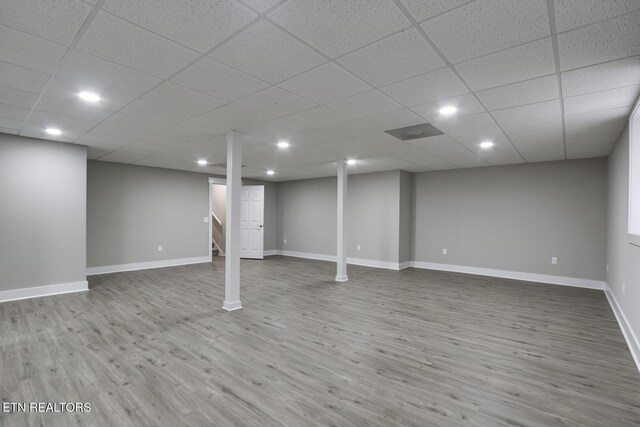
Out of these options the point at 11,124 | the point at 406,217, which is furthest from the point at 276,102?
the point at 406,217

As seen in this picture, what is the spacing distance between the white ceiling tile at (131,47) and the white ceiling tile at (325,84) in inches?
32.9

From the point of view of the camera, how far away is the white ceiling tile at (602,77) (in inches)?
87.7

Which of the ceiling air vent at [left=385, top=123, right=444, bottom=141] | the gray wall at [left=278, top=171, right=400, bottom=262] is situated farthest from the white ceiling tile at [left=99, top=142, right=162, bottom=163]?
the gray wall at [left=278, top=171, right=400, bottom=262]

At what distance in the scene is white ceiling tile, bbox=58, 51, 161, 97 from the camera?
232 centimetres

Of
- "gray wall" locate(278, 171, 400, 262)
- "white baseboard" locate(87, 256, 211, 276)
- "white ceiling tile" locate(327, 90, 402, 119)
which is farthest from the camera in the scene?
"gray wall" locate(278, 171, 400, 262)

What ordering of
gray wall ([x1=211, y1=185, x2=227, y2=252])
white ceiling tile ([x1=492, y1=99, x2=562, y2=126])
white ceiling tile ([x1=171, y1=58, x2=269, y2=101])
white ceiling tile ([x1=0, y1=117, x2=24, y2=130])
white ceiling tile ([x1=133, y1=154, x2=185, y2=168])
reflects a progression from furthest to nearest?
1. gray wall ([x1=211, y1=185, x2=227, y2=252])
2. white ceiling tile ([x1=133, y1=154, x2=185, y2=168])
3. white ceiling tile ([x1=0, y1=117, x2=24, y2=130])
4. white ceiling tile ([x1=492, y1=99, x2=562, y2=126])
5. white ceiling tile ([x1=171, y1=58, x2=269, y2=101])

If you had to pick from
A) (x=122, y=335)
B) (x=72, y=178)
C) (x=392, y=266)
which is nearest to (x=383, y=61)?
(x=122, y=335)

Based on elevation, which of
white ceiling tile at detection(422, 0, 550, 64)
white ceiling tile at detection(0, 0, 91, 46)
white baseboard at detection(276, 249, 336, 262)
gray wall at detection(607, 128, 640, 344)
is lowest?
white baseboard at detection(276, 249, 336, 262)

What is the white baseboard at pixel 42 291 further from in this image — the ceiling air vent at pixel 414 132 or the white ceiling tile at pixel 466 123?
the white ceiling tile at pixel 466 123

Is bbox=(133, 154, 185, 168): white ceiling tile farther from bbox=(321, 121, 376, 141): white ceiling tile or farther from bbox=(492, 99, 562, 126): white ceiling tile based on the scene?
bbox=(492, 99, 562, 126): white ceiling tile

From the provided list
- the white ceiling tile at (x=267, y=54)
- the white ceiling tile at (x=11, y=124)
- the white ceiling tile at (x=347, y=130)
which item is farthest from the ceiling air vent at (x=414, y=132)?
the white ceiling tile at (x=11, y=124)

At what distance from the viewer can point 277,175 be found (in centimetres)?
857

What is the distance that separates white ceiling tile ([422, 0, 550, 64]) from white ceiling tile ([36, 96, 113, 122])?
3418 millimetres

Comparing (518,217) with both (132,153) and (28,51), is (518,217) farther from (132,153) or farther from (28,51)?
(132,153)
